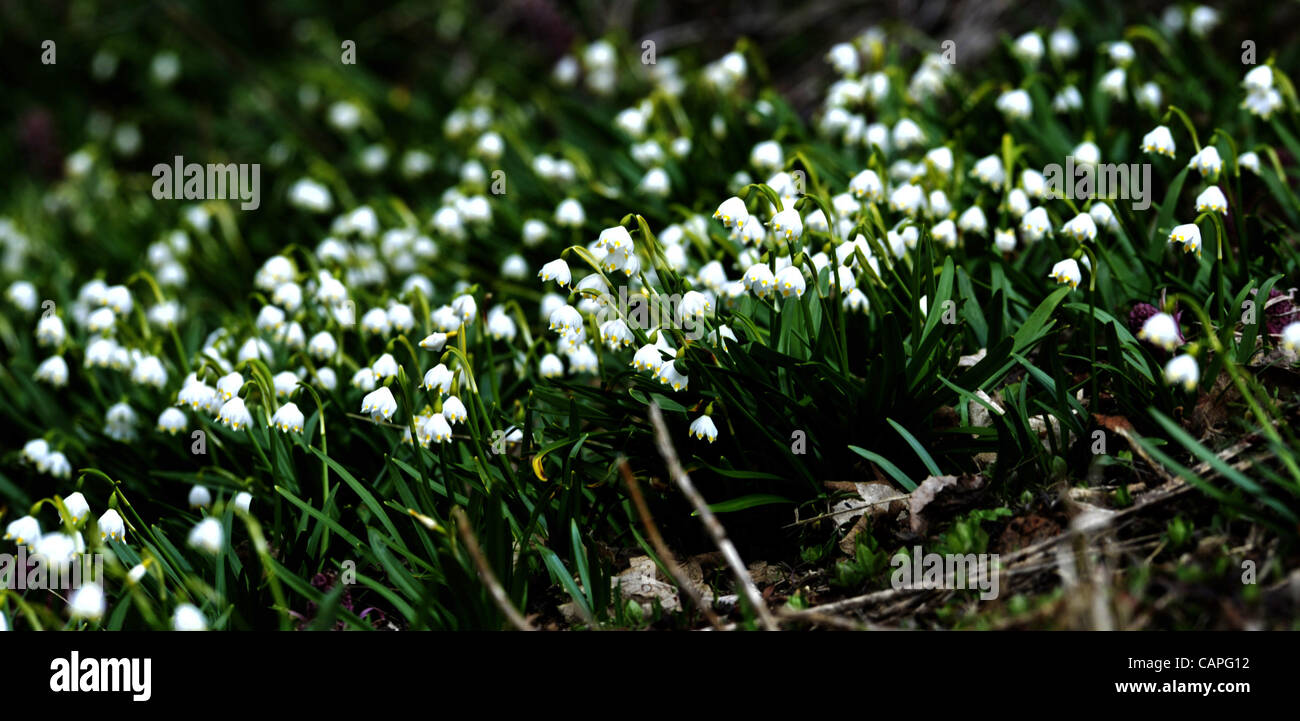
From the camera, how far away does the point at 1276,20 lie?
470 centimetres

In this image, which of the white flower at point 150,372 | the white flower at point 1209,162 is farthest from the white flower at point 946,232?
the white flower at point 150,372

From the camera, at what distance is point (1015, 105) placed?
3.83m

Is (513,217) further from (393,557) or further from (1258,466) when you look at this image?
(1258,466)

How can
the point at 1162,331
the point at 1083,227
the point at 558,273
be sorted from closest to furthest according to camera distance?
1. the point at 1162,331
2. the point at 558,273
3. the point at 1083,227

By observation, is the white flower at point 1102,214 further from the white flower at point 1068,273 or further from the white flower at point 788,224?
the white flower at point 788,224

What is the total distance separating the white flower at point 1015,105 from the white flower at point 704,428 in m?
2.06

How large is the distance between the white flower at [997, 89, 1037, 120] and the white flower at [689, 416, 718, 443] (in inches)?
81.2

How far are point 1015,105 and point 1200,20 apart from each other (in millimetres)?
1170

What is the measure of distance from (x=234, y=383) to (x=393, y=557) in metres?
0.74

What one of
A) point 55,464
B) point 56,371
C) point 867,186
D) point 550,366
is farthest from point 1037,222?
point 56,371

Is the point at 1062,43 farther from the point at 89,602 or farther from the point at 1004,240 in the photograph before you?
the point at 89,602

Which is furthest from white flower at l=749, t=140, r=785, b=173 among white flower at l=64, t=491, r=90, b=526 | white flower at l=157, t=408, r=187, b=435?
white flower at l=64, t=491, r=90, b=526

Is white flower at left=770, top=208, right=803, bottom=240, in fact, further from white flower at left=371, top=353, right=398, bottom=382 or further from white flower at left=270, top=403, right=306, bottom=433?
white flower at left=270, top=403, right=306, bottom=433
